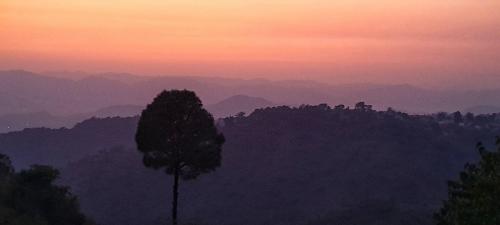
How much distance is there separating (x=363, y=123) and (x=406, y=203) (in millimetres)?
36425

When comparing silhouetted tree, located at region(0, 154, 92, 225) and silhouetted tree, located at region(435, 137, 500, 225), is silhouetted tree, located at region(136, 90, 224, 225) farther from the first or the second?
silhouetted tree, located at region(435, 137, 500, 225)

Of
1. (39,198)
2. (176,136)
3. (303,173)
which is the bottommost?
(303,173)

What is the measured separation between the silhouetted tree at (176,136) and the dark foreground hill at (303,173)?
52084 mm

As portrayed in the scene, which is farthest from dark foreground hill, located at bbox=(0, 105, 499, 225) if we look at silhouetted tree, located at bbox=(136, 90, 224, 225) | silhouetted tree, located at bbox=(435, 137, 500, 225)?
silhouetted tree, located at bbox=(435, 137, 500, 225)

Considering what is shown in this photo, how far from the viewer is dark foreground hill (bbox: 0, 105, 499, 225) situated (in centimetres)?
10181

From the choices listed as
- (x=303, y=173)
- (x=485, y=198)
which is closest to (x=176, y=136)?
(x=485, y=198)

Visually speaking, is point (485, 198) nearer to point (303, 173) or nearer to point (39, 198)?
point (39, 198)

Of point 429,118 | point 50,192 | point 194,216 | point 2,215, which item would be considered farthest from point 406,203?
point 2,215

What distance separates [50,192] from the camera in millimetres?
34062

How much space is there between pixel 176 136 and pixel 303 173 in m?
87.2

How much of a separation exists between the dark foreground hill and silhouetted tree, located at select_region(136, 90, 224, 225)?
5208cm

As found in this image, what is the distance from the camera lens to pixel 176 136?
36.4m

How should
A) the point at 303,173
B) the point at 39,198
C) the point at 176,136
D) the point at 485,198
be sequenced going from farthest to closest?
1. the point at 303,173
2. the point at 176,136
3. the point at 39,198
4. the point at 485,198

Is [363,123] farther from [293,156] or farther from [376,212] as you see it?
[376,212]
